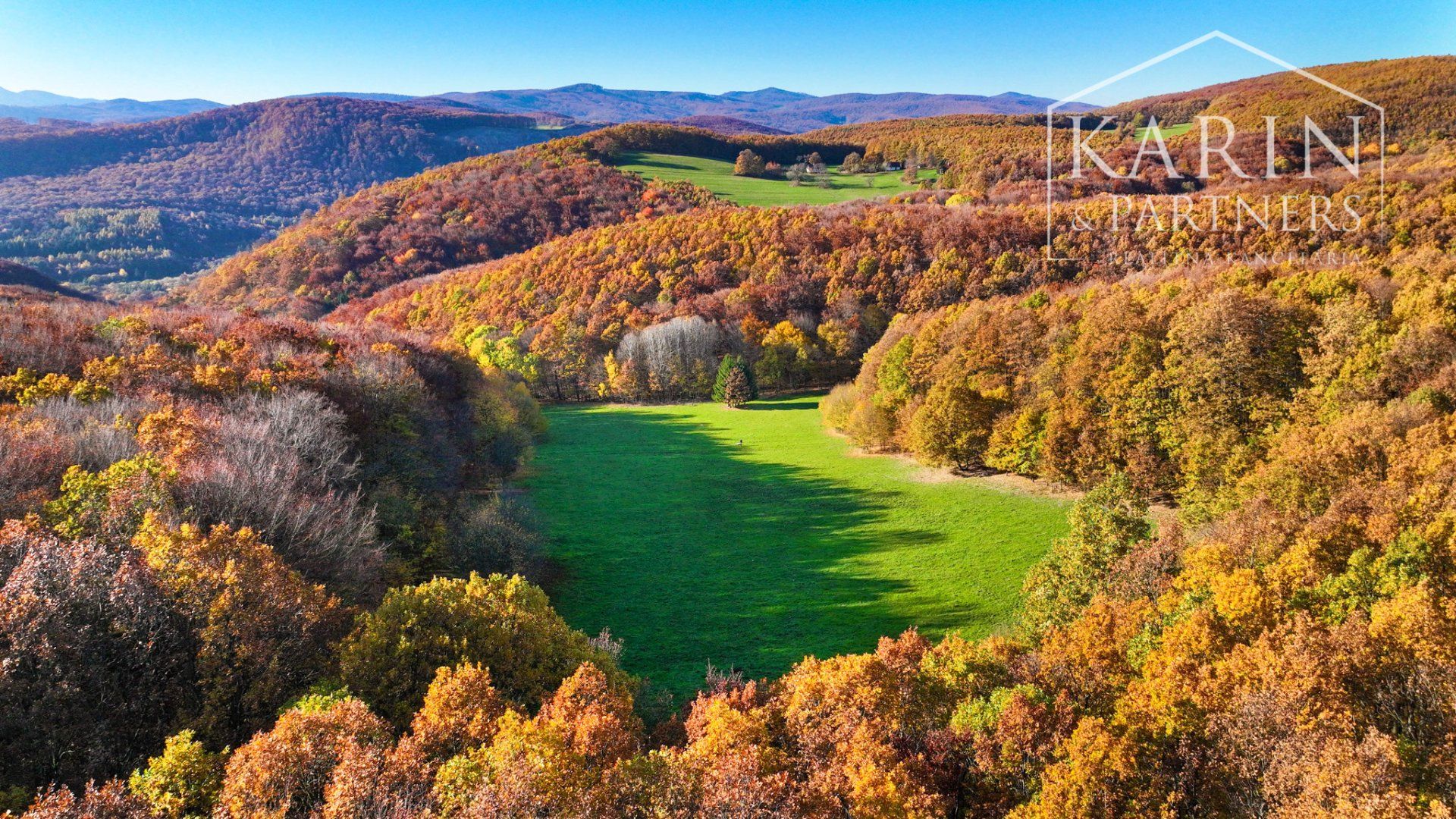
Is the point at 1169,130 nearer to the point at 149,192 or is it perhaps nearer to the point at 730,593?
the point at 730,593

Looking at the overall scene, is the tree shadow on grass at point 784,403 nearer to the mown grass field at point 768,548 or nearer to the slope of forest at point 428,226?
the mown grass field at point 768,548

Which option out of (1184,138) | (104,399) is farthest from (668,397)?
(1184,138)

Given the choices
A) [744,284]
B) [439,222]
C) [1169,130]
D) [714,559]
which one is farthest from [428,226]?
[1169,130]

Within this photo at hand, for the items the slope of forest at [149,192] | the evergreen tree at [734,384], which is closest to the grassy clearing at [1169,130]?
the evergreen tree at [734,384]

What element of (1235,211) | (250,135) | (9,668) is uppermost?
(250,135)

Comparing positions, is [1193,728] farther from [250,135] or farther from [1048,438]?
[250,135]

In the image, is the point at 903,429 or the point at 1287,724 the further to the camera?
the point at 903,429
